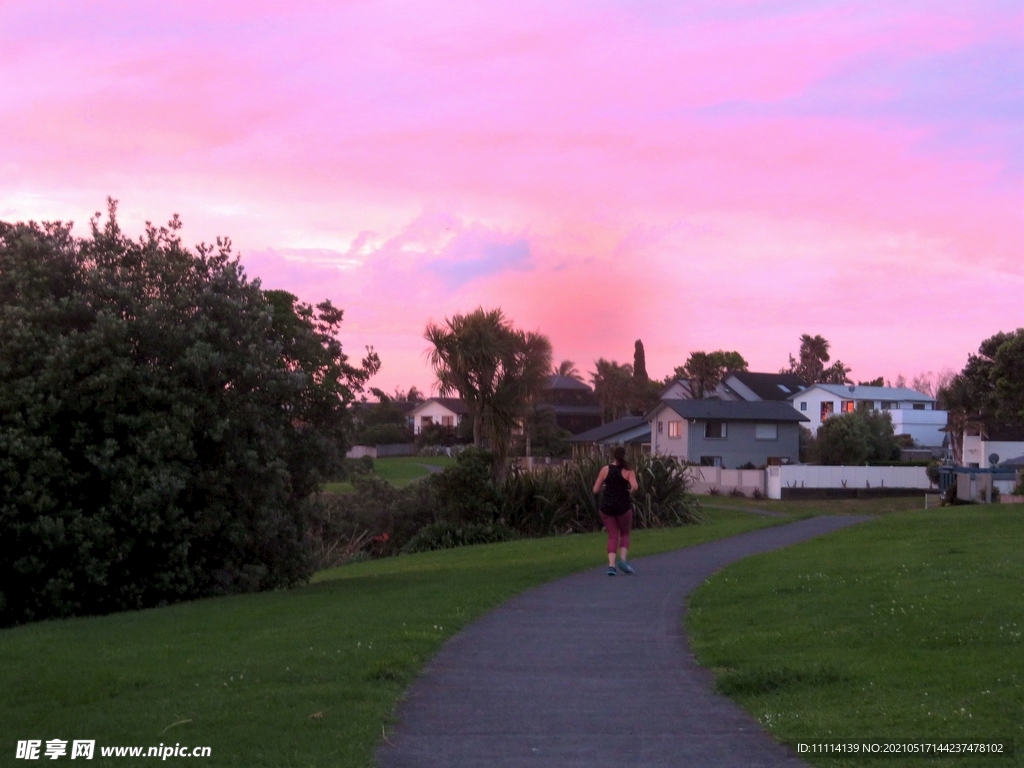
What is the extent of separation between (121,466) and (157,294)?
295 centimetres

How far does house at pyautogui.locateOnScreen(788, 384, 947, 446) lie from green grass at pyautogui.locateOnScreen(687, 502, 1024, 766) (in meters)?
73.7

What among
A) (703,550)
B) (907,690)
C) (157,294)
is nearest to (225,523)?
(157,294)

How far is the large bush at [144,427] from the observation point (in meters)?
14.0

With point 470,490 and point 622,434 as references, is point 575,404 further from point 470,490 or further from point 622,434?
point 470,490

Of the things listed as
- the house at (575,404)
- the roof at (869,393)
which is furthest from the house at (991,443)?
the house at (575,404)

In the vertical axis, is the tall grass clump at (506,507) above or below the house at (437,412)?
below

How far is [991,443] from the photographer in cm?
5825

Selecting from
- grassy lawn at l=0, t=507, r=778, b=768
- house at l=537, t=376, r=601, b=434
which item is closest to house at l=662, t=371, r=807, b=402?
house at l=537, t=376, r=601, b=434

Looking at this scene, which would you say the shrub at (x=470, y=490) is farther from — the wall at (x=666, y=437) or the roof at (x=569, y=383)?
the roof at (x=569, y=383)

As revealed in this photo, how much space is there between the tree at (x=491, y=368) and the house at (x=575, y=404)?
65.2 m

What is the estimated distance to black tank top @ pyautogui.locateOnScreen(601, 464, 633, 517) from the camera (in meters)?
15.1

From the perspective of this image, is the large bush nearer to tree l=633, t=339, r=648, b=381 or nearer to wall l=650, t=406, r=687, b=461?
wall l=650, t=406, r=687, b=461

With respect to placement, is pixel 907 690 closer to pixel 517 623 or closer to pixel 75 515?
pixel 517 623

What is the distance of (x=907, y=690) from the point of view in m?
7.33
